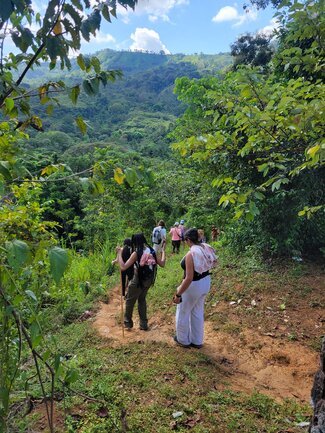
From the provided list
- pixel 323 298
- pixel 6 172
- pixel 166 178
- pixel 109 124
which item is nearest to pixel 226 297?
pixel 323 298

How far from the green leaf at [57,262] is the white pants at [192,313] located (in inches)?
138

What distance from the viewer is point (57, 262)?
3.78ft

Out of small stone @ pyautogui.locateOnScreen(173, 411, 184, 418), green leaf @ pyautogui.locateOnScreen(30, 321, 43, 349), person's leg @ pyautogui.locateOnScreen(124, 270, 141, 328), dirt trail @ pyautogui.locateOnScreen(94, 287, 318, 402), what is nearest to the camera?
green leaf @ pyautogui.locateOnScreen(30, 321, 43, 349)

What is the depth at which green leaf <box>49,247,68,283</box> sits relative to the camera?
1.13 m

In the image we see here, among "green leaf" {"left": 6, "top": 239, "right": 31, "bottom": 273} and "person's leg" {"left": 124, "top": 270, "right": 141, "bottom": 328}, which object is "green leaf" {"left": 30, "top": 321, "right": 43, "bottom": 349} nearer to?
"green leaf" {"left": 6, "top": 239, "right": 31, "bottom": 273}

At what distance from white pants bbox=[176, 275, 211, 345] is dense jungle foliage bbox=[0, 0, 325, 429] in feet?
3.97

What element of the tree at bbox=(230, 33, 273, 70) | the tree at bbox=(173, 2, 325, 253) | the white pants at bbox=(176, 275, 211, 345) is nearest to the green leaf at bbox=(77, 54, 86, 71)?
the tree at bbox=(173, 2, 325, 253)

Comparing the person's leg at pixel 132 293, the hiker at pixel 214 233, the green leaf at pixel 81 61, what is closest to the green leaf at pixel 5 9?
the green leaf at pixel 81 61

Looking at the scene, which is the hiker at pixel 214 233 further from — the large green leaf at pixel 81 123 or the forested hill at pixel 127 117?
the forested hill at pixel 127 117

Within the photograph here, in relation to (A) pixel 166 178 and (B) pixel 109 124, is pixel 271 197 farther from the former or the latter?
(B) pixel 109 124

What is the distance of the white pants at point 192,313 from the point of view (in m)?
4.59

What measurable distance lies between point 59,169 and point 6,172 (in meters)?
0.68

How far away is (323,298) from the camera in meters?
6.46

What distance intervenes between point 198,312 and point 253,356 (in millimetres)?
1096
